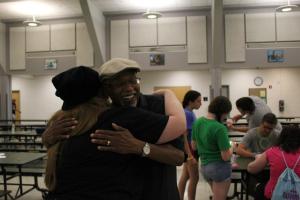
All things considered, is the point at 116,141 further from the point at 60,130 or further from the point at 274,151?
the point at 274,151

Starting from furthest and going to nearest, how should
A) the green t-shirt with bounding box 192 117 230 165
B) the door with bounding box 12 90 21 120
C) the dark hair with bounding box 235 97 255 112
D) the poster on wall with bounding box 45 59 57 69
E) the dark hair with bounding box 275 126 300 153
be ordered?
the door with bounding box 12 90 21 120 < the poster on wall with bounding box 45 59 57 69 < the dark hair with bounding box 235 97 255 112 < the green t-shirt with bounding box 192 117 230 165 < the dark hair with bounding box 275 126 300 153

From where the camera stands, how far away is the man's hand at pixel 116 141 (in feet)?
3.20

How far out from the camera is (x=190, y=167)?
3645 mm

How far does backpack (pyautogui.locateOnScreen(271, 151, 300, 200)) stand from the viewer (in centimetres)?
225

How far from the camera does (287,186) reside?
7.50 feet

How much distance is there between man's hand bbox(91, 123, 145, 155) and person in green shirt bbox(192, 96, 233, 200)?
1747mm

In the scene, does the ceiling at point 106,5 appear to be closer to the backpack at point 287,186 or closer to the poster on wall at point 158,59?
the poster on wall at point 158,59

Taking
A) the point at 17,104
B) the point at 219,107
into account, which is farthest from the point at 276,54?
the point at 17,104

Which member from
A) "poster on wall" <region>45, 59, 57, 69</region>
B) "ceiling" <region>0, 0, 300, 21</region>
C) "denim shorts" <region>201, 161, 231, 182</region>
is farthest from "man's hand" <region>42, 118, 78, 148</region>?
"poster on wall" <region>45, 59, 57, 69</region>

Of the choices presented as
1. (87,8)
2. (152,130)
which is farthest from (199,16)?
(152,130)

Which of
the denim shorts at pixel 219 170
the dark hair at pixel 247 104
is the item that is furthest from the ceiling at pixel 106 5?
the denim shorts at pixel 219 170

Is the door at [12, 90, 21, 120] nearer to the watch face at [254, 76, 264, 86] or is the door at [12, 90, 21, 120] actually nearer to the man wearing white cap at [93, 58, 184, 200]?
the watch face at [254, 76, 264, 86]

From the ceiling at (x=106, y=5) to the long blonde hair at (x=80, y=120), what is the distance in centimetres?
686

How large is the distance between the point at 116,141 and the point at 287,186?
70.0 inches
